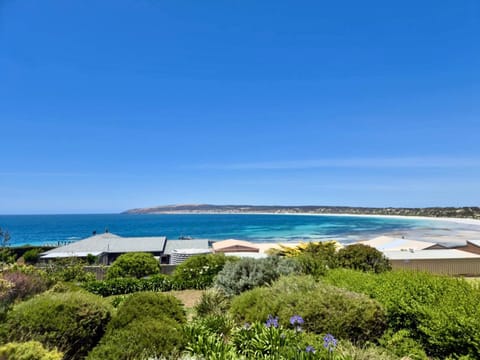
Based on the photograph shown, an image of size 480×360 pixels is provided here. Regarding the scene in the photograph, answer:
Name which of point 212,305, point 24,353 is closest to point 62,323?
point 24,353

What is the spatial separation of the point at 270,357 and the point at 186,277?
7972 millimetres

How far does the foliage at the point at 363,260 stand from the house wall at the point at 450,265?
3.88 meters

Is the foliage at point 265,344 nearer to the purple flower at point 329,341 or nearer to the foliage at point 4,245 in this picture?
the purple flower at point 329,341

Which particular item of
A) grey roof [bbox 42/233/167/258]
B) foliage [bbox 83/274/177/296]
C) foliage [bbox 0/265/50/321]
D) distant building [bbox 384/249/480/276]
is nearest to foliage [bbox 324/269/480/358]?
foliage [bbox 0/265/50/321]

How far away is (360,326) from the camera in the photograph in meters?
4.68

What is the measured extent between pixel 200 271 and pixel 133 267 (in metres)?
3.54

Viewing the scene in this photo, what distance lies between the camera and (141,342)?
4.00 metres

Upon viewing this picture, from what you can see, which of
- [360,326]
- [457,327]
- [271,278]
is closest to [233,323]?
[360,326]

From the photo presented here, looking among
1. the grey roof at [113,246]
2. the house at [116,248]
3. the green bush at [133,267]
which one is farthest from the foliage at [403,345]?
the grey roof at [113,246]

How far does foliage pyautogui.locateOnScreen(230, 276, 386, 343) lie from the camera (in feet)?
15.4

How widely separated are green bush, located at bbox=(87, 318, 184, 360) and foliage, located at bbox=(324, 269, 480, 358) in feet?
11.3

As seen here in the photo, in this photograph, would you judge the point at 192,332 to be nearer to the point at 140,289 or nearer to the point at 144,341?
the point at 144,341

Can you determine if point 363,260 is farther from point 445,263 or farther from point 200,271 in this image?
point 445,263

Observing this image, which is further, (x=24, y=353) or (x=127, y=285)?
(x=127, y=285)
